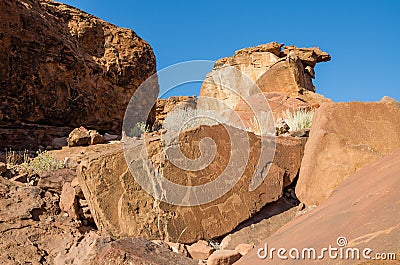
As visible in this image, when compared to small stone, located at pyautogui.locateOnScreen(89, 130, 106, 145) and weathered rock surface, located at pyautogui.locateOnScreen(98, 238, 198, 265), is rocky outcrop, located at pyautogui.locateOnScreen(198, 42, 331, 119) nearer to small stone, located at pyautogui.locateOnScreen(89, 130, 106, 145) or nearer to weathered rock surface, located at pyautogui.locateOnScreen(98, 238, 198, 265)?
small stone, located at pyautogui.locateOnScreen(89, 130, 106, 145)

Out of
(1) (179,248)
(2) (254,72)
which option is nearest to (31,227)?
(1) (179,248)

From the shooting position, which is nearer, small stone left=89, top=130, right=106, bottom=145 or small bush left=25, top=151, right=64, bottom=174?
small bush left=25, top=151, right=64, bottom=174

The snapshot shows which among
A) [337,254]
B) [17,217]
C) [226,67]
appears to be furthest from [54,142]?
[226,67]

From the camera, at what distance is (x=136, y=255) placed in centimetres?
236

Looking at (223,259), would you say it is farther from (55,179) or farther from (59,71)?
(59,71)

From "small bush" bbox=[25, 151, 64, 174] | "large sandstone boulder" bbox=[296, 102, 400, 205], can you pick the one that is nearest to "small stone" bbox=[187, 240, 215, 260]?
"large sandstone boulder" bbox=[296, 102, 400, 205]

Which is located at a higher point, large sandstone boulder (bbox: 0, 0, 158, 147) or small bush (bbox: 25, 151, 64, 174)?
large sandstone boulder (bbox: 0, 0, 158, 147)

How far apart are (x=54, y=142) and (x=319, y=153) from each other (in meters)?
5.68

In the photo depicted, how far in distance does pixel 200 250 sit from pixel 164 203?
496mm

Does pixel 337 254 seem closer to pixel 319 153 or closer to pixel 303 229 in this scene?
pixel 303 229

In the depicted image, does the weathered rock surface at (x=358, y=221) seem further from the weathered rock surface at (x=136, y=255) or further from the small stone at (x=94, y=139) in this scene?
the small stone at (x=94, y=139)

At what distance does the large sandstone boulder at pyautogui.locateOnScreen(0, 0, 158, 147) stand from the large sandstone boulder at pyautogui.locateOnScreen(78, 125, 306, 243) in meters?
4.86

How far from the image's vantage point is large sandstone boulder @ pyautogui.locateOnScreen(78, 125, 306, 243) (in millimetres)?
3225

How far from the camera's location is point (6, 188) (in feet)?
12.3
